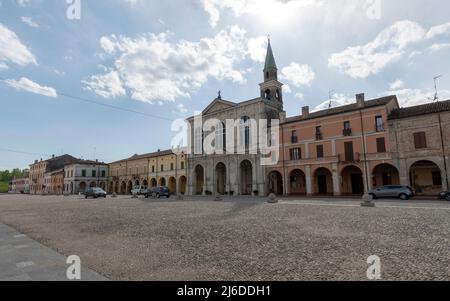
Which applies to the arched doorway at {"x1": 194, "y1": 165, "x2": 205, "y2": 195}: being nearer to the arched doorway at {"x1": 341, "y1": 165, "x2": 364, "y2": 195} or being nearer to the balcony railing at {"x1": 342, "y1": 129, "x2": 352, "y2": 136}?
the arched doorway at {"x1": 341, "y1": 165, "x2": 364, "y2": 195}

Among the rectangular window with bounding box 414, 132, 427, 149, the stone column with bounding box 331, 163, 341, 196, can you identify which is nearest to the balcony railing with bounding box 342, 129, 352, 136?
the stone column with bounding box 331, 163, 341, 196

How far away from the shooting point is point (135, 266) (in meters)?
5.27

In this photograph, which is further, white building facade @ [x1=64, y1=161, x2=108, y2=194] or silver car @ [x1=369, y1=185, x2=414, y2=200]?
white building facade @ [x1=64, y1=161, x2=108, y2=194]

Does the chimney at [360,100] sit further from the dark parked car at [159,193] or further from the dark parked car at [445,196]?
the dark parked car at [159,193]

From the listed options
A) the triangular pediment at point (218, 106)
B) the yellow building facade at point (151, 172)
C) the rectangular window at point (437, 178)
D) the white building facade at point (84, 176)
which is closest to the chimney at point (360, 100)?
the rectangular window at point (437, 178)

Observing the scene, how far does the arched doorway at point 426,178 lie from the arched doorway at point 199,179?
29.2 meters

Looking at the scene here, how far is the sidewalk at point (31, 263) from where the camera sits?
464 centimetres

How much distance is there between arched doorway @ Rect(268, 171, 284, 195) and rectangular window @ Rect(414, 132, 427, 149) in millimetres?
16768

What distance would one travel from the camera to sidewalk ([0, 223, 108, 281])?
4.64 m

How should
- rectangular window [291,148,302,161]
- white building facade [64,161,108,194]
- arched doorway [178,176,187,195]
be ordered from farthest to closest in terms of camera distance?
1. white building facade [64,161,108,194]
2. arched doorway [178,176,187,195]
3. rectangular window [291,148,302,161]

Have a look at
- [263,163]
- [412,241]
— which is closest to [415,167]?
[263,163]

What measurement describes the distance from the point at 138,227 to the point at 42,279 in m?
5.41
